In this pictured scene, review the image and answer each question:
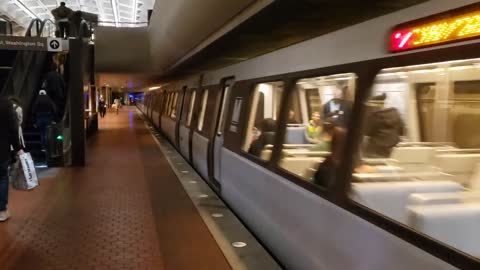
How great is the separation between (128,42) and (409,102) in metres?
23.2

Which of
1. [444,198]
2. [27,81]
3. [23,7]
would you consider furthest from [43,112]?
[23,7]

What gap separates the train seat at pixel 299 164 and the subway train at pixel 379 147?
0.01 m

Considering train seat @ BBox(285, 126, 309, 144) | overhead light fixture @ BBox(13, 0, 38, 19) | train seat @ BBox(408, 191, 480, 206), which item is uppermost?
overhead light fixture @ BBox(13, 0, 38, 19)

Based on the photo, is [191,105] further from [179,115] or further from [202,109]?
[179,115]

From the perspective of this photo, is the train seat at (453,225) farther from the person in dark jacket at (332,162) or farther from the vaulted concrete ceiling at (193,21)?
the vaulted concrete ceiling at (193,21)

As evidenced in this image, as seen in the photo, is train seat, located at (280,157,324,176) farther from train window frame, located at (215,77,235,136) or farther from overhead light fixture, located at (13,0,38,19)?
overhead light fixture, located at (13,0,38,19)

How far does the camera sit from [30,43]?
9.18 m

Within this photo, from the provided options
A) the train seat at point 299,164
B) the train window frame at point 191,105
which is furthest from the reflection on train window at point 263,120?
the train window frame at point 191,105

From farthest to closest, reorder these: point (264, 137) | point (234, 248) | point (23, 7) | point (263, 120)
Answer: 1. point (23, 7)
2. point (263, 120)
3. point (264, 137)
4. point (234, 248)

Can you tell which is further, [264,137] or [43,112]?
[43,112]

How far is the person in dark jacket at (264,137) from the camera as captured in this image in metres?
5.06

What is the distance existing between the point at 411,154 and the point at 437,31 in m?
1.15

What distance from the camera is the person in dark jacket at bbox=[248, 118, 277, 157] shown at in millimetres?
5059

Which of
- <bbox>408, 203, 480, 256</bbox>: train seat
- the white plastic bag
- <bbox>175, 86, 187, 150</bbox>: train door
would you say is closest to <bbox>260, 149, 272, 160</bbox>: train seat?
<bbox>408, 203, 480, 256</bbox>: train seat
